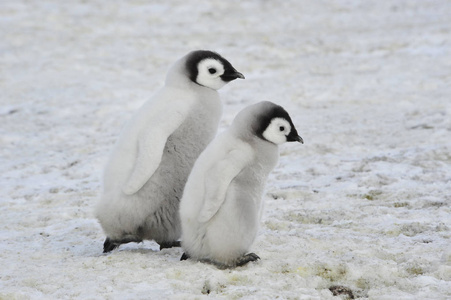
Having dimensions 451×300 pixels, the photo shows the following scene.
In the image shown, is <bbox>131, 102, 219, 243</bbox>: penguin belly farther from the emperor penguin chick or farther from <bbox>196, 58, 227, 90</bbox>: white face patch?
the emperor penguin chick

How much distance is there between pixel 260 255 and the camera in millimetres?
3771

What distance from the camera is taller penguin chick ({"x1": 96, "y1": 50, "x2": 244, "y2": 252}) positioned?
3895mm

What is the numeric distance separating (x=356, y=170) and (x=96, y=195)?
226 cm

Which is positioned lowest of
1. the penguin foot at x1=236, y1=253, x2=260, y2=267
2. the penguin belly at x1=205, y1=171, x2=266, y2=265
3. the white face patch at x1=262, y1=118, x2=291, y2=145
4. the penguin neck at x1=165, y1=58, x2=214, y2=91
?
the penguin foot at x1=236, y1=253, x2=260, y2=267

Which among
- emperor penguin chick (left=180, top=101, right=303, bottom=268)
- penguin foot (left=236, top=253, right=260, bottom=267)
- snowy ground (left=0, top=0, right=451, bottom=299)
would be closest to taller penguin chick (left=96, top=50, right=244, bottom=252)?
snowy ground (left=0, top=0, right=451, bottom=299)

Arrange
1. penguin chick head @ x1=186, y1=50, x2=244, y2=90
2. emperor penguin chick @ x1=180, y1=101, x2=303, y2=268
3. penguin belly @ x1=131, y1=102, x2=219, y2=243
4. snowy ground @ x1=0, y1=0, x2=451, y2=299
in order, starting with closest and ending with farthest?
snowy ground @ x1=0, y1=0, x2=451, y2=299 < emperor penguin chick @ x1=180, y1=101, x2=303, y2=268 < penguin belly @ x1=131, y1=102, x2=219, y2=243 < penguin chick head @ x1=186, y1=50, x2=244, y2=90

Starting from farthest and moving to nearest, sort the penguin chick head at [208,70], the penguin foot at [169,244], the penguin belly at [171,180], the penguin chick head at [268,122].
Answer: the penguin foot at [169,244] → the penguin chick head at [208,70] → the penguin belly at [171,180] → the penguin chick head at [268,122]

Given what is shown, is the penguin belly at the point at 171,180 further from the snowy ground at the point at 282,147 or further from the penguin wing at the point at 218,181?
the penguin wing at the point at 218,181

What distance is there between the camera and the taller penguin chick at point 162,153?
389 centimetres

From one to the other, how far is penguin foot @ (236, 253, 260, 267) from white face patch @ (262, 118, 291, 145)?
0.65 m

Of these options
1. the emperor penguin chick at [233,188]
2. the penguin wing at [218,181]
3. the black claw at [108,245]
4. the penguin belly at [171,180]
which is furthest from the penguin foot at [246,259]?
the black claw at [108,245]

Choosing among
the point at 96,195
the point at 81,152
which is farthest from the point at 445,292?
the point at 81,152

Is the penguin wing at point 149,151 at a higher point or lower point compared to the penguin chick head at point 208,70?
lower

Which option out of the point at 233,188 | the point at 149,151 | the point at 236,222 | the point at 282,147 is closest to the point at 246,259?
the point at 236,222
